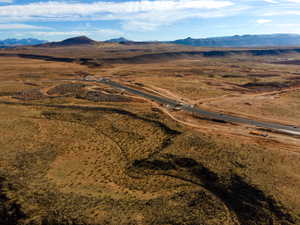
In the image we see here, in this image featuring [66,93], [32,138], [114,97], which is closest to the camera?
[32,138]

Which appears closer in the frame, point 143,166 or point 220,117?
point 143,166

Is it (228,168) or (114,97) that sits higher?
(114,97)

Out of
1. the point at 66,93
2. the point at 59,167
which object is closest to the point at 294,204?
the point at 59,167

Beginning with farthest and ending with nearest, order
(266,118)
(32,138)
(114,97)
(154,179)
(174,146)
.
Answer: (114,97) → (266,118) → (32,138) → (174,146) → (154,179)

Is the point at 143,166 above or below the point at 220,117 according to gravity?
below

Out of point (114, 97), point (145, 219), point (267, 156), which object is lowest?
point (145, 219)

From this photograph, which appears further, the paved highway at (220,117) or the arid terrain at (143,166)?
the paved highway at (220,117)

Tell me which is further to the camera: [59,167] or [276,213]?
[59,167]

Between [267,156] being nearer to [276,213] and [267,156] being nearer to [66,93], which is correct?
[276,213]

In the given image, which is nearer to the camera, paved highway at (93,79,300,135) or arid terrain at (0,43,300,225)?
arid terrain at (0,43,300,225)
